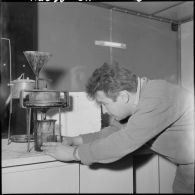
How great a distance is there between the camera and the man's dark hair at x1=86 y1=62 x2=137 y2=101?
1.22 metres

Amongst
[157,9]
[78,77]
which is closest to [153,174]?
[78,77]

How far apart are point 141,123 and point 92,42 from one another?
1.79m

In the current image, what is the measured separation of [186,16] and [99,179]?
271 centimetres

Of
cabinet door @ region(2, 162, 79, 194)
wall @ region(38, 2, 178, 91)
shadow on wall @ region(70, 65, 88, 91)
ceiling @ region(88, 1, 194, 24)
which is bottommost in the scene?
cabinet door @ region(2, 162, 79, 194)

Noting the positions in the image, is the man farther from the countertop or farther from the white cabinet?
the white cabinet

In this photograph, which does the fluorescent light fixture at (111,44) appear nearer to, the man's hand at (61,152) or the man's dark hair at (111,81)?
the man's dark hair at (111,81)

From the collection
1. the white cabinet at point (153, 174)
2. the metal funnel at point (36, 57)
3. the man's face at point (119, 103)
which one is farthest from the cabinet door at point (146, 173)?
the metal funnel at point (36, 57)

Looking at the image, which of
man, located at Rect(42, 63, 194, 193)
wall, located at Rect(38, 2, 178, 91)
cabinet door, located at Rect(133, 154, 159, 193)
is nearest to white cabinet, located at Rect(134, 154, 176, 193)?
cabinet door, located at Rect(133, 154, 159, 193)

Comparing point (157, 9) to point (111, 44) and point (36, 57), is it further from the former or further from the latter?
point (36, 57)

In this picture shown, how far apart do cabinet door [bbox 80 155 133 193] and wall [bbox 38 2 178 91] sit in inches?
49.6

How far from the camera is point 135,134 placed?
1.11m

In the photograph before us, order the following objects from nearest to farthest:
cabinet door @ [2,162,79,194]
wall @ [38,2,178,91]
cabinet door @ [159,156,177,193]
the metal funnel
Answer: cabinet door @ [2,162,79,194] < the metal funnel < cabinet door @ [159,156,177,193] < wall @ [38,2,178,91]

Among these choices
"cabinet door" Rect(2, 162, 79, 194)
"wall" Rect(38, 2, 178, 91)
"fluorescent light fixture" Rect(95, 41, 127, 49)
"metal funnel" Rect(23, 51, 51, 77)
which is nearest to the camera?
"cabinet door" Rect(2, 162, 79, 194)

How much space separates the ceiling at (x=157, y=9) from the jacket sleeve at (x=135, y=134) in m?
1.90
